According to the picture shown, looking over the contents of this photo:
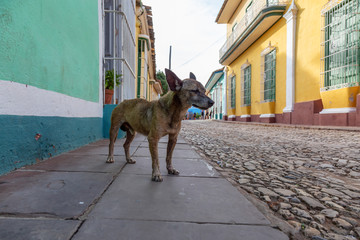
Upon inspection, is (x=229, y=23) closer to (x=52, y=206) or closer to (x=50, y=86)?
(x=50, y=86)

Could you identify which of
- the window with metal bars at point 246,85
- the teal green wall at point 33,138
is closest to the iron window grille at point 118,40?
the teal green wall at point 33,138

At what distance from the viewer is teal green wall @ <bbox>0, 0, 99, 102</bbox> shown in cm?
203

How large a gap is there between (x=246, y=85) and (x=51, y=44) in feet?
48.4

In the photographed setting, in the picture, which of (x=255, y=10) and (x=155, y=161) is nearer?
(x=155, y=161)

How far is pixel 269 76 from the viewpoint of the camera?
40.2 ft

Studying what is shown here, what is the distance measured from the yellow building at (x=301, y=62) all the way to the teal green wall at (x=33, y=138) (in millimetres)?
8086

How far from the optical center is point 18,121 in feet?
7.08

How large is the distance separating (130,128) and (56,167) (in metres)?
0.95

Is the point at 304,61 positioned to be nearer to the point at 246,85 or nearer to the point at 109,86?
the point at 246,85

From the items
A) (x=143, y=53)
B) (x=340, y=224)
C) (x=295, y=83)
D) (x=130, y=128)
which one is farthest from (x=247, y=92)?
(x=340, y=224)

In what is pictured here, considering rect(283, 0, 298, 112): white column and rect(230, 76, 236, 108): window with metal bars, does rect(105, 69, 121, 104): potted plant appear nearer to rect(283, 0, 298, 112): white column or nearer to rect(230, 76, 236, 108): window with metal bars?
rect(283, 0, 298, 112): white column

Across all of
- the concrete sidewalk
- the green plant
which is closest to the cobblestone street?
the concrete sidewalk

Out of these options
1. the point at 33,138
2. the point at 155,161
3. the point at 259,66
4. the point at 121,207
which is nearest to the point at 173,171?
the point at 155,161

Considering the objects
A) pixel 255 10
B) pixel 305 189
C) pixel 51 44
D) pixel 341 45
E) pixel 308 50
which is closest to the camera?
pixel 305 189
